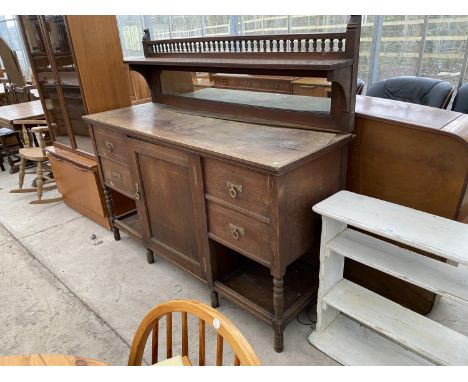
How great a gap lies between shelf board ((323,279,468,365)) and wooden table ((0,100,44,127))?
3346 mm

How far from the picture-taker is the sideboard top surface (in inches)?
56.1

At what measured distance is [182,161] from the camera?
5.68 feet

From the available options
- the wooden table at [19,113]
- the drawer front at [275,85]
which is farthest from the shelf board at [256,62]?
the wooden table at [19,113]

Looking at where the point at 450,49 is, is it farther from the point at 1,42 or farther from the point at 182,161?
the point at 1,42

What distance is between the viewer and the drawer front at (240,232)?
151cm

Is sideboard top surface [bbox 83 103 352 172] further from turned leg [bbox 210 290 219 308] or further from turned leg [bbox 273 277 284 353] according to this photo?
turned leg [bbox 210 290 219 308]

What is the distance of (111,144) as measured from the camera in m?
2.22

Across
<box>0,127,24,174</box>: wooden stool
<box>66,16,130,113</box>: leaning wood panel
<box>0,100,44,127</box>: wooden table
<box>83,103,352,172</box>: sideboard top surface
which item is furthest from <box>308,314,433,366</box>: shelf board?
<box>0,127,24,174</box>: wooden stool

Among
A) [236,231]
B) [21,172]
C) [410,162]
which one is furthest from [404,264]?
[21,172]

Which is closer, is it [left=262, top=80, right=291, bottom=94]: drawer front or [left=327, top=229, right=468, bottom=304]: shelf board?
[left=327, top=229, right=468, bottom=304]: shelf board

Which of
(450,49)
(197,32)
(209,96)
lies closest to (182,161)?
(209,96)

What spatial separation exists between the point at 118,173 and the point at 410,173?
1662mm

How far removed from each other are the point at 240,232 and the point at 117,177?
43.6 inches

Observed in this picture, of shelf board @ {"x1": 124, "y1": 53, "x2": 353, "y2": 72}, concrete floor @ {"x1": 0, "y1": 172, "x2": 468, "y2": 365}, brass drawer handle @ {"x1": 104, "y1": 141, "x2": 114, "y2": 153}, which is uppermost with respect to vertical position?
shelf board @ {"x1": 124, "y1": 53, "x2": 353, "y2": 72}
